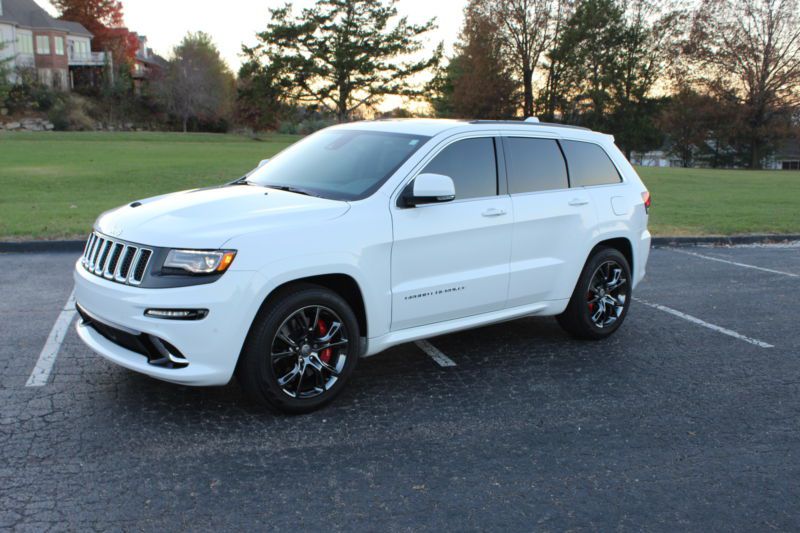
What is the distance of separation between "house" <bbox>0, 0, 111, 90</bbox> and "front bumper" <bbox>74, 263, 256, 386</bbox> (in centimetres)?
6855

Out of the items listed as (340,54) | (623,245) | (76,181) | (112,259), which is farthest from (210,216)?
(340,54)

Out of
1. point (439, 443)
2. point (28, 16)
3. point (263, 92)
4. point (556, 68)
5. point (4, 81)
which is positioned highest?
point (28, 16)

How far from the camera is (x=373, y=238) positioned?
183 inches

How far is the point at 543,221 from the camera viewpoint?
5.69 metres

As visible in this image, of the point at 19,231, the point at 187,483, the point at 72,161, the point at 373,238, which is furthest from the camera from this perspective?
the point at 72,161

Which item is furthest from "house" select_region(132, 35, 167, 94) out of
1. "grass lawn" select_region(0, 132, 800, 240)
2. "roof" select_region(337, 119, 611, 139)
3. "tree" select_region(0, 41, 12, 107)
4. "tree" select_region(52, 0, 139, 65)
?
"roof" select_region(337, 119, 611, 139)

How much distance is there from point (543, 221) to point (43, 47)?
76143 mm

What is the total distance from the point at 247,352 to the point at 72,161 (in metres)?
23.5

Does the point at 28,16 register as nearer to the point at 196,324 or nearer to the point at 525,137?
the point at 525,137

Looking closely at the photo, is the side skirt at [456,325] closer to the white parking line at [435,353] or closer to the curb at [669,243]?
the white parking line at [435,353]

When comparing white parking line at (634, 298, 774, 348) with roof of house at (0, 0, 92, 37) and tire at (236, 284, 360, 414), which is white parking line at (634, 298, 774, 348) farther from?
roof of house at (0, 0, 92, 37)

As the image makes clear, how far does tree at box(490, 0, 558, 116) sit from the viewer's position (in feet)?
176

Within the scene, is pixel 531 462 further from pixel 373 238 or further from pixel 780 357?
pixel 780 357

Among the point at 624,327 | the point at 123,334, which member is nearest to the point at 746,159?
the point at 624,327
